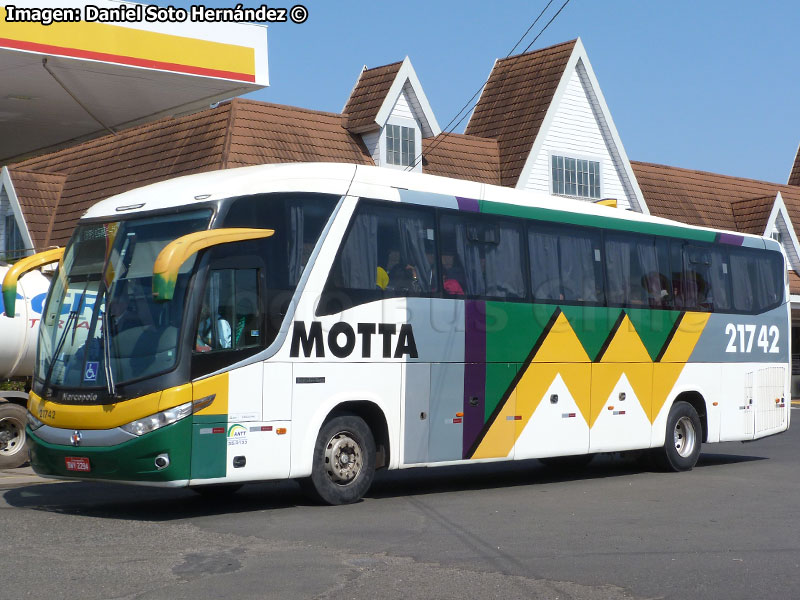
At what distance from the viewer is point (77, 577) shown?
26.5ft

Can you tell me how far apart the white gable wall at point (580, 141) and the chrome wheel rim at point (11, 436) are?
61.6 feet

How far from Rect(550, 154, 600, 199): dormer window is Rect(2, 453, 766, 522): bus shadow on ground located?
15.8 metres

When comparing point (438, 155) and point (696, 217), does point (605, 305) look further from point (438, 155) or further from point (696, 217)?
point (696, 217)

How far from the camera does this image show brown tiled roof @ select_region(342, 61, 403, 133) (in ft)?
97.1

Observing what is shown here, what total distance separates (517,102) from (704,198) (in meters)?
8.72

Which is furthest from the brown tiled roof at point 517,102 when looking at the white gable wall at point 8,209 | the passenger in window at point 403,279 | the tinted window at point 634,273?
the passenger in window at point 403,279

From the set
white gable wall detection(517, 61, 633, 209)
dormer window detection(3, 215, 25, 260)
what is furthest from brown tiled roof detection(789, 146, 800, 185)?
dormer window detection(3, 215, 25, 260)

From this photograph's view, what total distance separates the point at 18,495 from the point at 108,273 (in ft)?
10.1

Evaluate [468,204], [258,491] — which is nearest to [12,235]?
[258,491]

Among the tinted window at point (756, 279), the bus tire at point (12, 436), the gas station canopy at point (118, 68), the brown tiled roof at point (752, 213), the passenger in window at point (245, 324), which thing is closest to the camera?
the passenger in window at point (245, 324)

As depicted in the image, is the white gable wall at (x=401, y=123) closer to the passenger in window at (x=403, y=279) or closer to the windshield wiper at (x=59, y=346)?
the passenger in window at (x=403, y=279)

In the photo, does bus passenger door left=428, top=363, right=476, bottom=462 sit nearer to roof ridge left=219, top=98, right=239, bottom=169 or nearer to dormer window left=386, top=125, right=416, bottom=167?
roof ridge left=219, top=98, right=239, bottom=169

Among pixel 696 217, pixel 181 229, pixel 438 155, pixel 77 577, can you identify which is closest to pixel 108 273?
pixel 181 229

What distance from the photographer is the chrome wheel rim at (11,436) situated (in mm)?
16422
